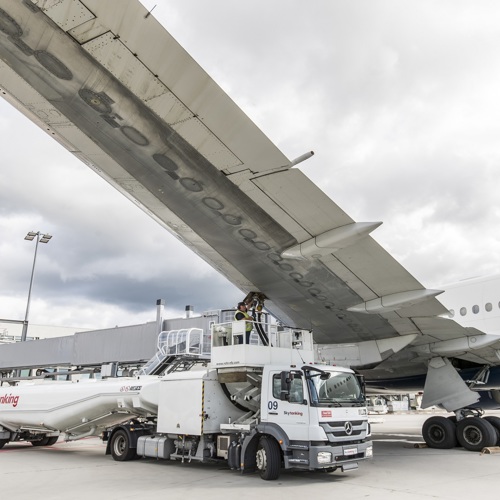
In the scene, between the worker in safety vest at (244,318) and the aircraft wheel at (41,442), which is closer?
the worker in safety vest at (244,318)

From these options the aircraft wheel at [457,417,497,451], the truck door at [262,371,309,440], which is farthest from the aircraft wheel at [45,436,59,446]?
the aircraft wheel at [457,417,497,451]

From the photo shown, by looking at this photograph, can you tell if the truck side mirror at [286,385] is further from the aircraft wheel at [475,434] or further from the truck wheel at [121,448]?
the aircraft wheel at [475,434]

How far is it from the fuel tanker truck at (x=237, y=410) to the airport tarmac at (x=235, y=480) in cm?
39

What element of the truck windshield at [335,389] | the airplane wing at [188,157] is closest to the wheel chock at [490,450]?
the airplane wing at [188,157]

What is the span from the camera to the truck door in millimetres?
A: 8641

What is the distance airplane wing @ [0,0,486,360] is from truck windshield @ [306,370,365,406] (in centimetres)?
160

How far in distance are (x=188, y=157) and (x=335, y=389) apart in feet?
17.5

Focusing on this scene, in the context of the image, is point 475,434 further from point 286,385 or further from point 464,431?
point 286,385

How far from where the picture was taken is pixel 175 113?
670 cm

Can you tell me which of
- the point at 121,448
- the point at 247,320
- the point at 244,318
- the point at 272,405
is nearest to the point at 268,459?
the point at 272,405

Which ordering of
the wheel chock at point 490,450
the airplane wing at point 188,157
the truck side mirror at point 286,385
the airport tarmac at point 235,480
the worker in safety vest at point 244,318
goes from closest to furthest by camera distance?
the airplane wing at point 188,157 → the airport tarmac at point 235,480 → the truck side mirror at point 286,385 → the worker in safety vest at point 244,318 → the wheel chock at point 490,450

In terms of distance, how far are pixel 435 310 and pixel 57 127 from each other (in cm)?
838

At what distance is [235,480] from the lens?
8.79m

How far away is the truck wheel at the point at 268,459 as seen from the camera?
867 centimetres
